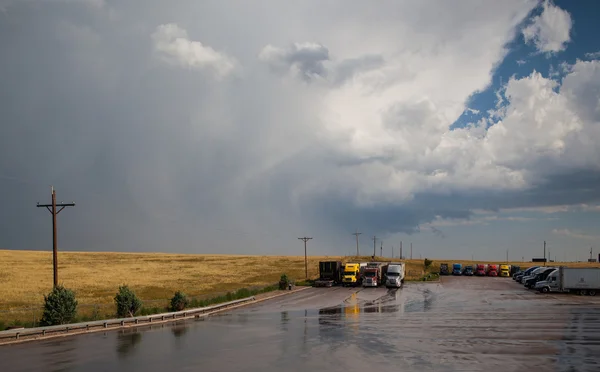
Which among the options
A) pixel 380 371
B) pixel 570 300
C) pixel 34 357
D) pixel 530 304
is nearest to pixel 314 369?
pixel 380 371

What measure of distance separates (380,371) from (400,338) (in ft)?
27.7

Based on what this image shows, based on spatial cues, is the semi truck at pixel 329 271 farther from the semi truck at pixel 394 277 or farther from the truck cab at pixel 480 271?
the truck cab at pixel 480 271

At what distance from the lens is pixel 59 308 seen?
108 feet

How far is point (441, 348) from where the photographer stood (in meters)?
25.4

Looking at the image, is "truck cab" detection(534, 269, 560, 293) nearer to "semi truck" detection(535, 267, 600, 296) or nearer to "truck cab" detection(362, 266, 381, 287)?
"semi truck" detection(535, 267, 600, 296)

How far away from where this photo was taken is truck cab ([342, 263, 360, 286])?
7450 centimetres

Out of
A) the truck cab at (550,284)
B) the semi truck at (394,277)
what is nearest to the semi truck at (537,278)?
the truck cab at (550,284)

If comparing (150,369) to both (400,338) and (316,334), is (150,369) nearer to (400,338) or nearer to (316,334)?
(316,334)

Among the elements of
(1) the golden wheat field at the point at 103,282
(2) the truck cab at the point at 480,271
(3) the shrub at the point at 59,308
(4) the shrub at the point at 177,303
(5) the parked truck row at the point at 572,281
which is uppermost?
(3) the shrub at the point at 59,308

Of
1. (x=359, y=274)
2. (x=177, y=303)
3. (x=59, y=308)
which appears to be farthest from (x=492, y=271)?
(x=59, y=308)

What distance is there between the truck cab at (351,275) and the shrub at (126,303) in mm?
41685

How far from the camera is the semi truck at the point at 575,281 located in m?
58.3

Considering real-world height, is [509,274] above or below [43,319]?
below

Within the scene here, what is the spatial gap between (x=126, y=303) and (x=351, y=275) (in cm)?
4281
